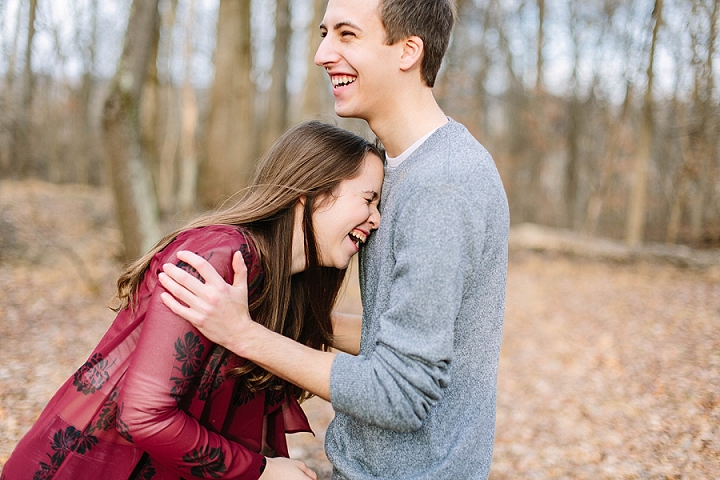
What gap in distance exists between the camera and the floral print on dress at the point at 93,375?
5.87 ft

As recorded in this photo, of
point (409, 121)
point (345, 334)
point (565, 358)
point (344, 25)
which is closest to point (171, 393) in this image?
point (345, 334)

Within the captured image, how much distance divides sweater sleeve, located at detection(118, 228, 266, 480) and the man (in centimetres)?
6

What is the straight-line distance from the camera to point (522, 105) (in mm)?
21500

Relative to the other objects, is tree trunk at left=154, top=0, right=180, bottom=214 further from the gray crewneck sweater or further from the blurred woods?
the gray crewneck sweater

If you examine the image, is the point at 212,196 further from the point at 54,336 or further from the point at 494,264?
the point at 494,264

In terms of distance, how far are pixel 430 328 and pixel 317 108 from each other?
35.5 feet

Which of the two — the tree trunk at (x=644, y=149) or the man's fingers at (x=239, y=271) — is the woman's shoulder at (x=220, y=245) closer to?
the man's fingers at (x=239, y=271)

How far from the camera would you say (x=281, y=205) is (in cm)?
195

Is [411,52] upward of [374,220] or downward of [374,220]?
upward

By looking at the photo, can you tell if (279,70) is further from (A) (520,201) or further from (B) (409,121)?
(B) (409,121)

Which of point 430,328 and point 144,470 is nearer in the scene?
point 430,328

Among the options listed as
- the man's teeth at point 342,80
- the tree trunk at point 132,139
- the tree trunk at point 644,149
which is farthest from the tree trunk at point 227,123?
the man's teeth at point 342,80

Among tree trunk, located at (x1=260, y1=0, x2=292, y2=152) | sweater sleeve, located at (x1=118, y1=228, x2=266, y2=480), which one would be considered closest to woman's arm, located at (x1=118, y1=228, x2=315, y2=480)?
sweater sleeve, located at (x1=118, y1=228, x2=266, y2=480)

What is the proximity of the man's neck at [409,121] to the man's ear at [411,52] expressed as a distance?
10 cm
